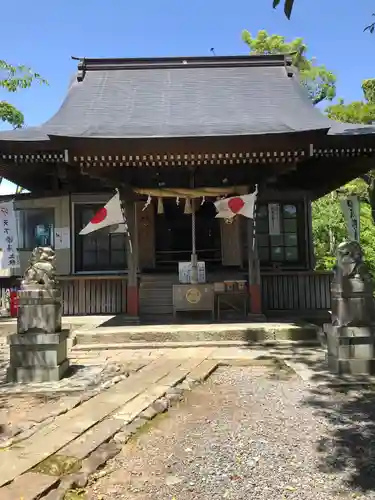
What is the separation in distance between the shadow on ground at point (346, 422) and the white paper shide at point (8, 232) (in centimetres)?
823

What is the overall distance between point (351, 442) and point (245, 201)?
616 centimetres

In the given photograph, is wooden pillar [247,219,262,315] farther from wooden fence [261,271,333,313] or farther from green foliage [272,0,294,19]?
green foliage [272,0,294,19]

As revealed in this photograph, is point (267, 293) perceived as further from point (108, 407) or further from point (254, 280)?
point (108, 407)

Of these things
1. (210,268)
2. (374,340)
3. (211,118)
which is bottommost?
(374,340)

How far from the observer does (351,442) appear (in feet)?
12.9

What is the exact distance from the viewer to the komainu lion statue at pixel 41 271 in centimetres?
616

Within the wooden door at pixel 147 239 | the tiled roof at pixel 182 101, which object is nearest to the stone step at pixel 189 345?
the wooden door at pixel 147 239

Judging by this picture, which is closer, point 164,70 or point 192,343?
point 192,343

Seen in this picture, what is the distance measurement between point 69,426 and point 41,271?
2541 millimetres

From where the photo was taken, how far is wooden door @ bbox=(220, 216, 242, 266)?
11453mm

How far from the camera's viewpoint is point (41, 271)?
6223 millimetres

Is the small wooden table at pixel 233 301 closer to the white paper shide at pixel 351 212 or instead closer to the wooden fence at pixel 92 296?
the wooden fence at pixel 92 296

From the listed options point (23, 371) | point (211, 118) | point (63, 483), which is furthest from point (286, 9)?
point (211, 118)

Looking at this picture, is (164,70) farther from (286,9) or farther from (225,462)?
A: (225,462)
